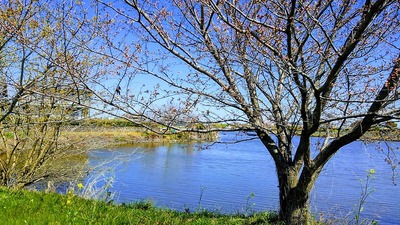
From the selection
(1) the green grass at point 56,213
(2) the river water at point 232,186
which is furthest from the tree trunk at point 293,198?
(2) the river water at point 232,186

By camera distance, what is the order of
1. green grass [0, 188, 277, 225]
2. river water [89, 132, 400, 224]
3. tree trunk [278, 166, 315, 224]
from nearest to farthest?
green grass [0, 188, 277, 225] < tree trunk [278, 166, 315, 224] < river water [89, 132, 400, 224]

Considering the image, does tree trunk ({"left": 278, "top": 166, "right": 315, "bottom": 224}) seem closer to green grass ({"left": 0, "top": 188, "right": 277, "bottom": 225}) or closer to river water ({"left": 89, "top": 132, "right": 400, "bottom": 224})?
green grass ({"left": 0, "top": 188, "right": 277, "bottom": 225})

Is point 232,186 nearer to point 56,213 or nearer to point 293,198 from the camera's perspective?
point 293,198

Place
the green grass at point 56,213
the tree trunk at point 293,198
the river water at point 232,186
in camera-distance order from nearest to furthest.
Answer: the green grass at point 56,213 < the tree trunk at point 293,198 < the river water at point 232,186

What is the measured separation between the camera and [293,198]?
5512 mm

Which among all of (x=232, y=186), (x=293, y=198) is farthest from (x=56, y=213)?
(x=232, y=186)

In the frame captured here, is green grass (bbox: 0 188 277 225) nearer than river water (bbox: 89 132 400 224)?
Yes

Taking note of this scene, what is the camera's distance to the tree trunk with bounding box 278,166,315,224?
5441 mm

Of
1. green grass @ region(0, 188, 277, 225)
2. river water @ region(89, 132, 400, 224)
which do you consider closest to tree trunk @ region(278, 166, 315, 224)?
green grass @ region(0, 188, 277, 225)

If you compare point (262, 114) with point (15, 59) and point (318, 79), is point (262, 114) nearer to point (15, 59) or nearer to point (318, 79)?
point (318, 79)

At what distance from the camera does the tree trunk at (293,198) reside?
5441 mm

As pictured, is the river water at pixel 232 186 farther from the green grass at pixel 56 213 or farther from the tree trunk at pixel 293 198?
the green grass at pixel 56 213

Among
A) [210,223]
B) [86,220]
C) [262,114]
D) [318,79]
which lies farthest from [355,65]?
[86,220]

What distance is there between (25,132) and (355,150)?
2164 cm
